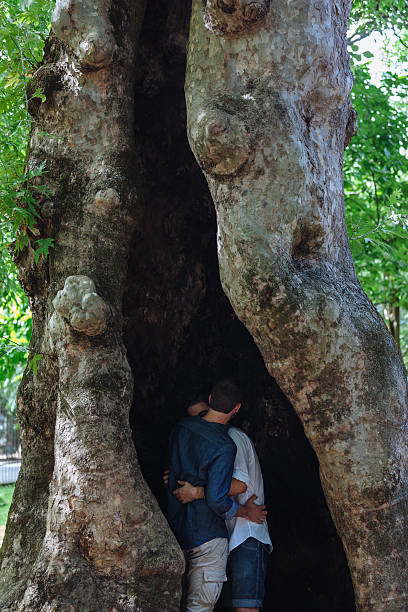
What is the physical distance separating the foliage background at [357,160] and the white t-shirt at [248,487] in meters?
1.56

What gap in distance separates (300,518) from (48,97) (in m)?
3.24

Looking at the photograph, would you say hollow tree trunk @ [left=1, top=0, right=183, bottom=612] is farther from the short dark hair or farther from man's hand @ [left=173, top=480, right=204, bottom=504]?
the short dark hair

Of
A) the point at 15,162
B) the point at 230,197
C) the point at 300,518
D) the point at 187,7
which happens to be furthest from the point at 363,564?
the point at 187,7

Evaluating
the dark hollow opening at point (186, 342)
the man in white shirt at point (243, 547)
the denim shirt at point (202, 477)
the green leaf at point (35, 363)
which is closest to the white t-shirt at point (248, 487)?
the man in white shirt at point (243, 547)

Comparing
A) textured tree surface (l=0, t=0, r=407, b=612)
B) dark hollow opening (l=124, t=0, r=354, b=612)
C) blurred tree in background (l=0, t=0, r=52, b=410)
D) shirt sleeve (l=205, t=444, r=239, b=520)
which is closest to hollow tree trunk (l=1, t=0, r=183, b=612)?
textured tree surface (l=0, t=0, r=407, b=612)

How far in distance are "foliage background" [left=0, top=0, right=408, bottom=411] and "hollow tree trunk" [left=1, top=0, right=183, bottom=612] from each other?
0.22 meters

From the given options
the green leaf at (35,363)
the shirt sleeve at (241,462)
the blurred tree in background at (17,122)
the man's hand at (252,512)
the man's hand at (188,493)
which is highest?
the blurred tree in background at (17,122)

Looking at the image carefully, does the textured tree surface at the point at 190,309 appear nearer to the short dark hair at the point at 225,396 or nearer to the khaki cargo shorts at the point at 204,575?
the khaki cargo shorts at the point at 204,575

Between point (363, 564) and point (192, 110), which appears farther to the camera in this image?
point (192, 110)

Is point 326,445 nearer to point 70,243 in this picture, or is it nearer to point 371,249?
point 70,243

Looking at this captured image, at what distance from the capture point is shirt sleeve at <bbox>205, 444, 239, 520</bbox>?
350 centimetres

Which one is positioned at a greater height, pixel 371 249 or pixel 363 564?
pixel 371 249

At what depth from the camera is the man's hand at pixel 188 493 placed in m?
3.64

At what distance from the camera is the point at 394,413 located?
3.26 m
